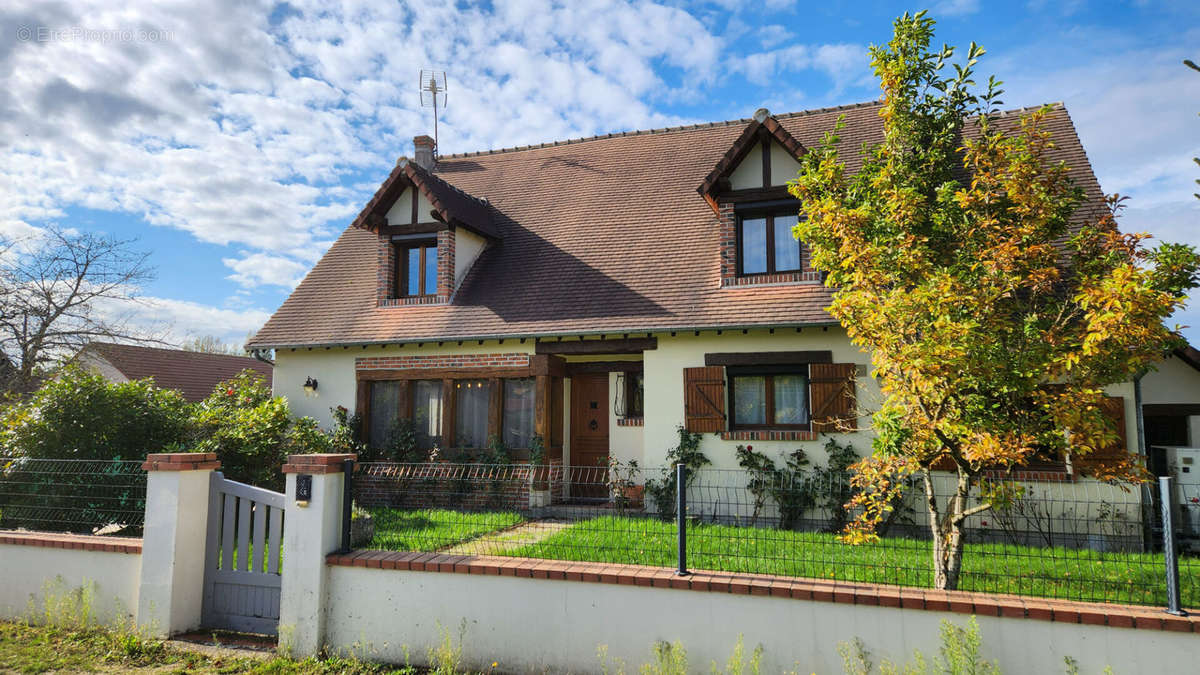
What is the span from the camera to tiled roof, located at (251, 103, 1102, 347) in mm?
10883

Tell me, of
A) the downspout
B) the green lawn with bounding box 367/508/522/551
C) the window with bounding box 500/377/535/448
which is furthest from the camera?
the window with bounding box 500/377/535/448

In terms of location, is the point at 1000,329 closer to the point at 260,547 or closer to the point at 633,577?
the point at 633,577

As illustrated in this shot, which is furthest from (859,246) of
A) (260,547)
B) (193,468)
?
(193,468)

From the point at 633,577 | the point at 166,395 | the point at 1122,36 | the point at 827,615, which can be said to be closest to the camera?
the point at 827,615

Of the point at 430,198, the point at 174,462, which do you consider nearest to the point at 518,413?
the point at 430,198

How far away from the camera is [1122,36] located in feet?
22.8

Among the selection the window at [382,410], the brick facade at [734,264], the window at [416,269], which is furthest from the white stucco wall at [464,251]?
the brick facade at [734,264]

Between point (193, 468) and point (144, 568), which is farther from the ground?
point (193, 468)

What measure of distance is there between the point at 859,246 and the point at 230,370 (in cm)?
2709

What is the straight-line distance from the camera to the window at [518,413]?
11.6 metres

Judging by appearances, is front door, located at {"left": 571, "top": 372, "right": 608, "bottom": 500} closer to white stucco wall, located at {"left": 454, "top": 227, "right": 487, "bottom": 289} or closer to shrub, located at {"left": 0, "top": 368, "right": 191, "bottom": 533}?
white stucco wall, located at {"left": 454, "top": 227, "right": 487, "bottom": 289}

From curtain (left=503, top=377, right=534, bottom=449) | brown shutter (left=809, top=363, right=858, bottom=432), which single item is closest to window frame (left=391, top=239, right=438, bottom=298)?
curtain (left=503, top=377, right=534, bottom=449)

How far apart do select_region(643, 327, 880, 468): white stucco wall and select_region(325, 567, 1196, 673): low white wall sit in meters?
5.52

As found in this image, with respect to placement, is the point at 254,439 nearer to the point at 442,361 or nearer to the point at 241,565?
the point at 442,361
